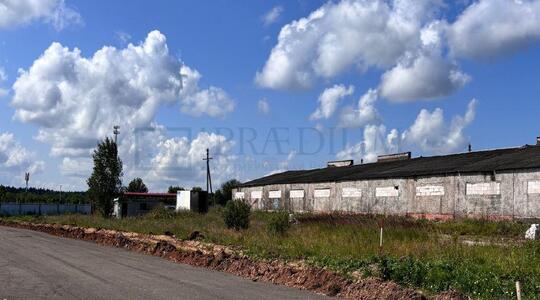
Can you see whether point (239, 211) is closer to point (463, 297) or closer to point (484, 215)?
point (484, 215)

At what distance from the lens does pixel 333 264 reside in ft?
48.3

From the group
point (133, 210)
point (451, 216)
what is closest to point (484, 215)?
point (451, 216)

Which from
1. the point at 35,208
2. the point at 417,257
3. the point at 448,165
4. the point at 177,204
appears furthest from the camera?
the point at 35,208

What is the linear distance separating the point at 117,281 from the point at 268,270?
3893 mm

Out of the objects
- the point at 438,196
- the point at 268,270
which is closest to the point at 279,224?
the point at 268,270

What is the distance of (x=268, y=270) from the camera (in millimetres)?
15562

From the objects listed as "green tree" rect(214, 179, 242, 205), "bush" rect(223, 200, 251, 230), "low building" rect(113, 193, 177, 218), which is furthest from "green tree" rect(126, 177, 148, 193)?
"bush" rect(223, 200, 251, 230)

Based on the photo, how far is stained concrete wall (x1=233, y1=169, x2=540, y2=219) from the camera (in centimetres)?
3222

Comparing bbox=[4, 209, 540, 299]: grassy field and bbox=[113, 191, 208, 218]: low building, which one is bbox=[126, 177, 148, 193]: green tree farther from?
bbox=[4, 209, 540, 299]: grassy field

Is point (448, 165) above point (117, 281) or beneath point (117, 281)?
above

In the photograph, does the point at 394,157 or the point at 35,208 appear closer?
the point at 394,157

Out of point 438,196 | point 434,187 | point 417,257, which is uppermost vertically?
point 434,187

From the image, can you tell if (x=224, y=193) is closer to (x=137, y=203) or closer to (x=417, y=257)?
(x=137, y=203)

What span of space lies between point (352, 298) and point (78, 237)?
24.9 m
